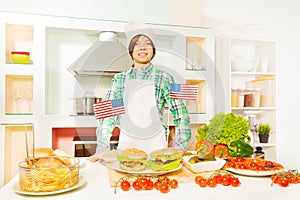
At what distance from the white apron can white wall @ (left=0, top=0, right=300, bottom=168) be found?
1058 mm

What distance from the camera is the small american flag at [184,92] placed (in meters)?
1.71

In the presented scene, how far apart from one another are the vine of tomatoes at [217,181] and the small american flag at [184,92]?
0.69 meters

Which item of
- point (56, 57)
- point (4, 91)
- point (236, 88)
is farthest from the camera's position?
point (236, 88)

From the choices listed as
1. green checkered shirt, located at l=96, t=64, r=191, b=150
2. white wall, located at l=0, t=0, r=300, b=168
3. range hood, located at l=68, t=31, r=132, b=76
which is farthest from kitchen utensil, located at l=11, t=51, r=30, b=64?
green checkered shirt, located at l=96, t=64, r=191, b=150

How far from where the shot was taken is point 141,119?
5.77 ft

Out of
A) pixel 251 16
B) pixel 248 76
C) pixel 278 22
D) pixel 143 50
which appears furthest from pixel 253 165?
pixel 278 22

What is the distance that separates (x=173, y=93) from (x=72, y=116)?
102 cm

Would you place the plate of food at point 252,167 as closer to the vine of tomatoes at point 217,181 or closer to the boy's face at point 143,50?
the vine of tomatoes at point 217,181

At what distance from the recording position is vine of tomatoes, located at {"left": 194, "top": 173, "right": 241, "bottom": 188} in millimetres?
1048

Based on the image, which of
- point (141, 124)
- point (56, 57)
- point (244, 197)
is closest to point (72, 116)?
point (56, 57)

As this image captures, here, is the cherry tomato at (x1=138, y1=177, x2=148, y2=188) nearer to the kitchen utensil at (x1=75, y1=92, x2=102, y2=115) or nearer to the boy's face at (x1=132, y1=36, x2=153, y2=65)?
the boy's face at (x1=132, y1=36, x2=153, y2=65)

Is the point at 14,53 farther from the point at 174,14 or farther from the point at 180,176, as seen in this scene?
the point at 180,176

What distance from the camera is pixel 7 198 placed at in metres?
0.91

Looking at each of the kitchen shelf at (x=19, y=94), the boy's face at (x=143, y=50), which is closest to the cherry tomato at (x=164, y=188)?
the boy's face at (x=143, y=50)
